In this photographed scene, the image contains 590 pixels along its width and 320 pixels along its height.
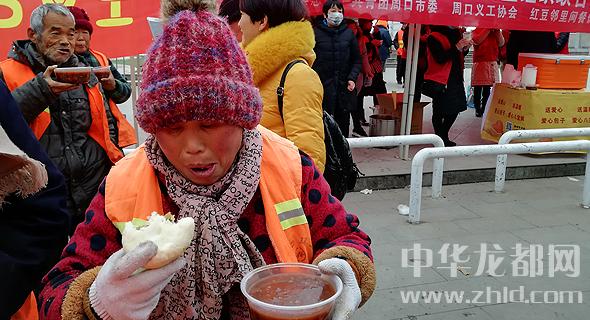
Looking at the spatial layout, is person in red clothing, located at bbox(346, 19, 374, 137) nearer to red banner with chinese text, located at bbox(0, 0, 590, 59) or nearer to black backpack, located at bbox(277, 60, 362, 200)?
red banner with chinese text, located at bbox(0, 0, 590, 59)

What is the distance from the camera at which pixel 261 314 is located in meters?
1.17

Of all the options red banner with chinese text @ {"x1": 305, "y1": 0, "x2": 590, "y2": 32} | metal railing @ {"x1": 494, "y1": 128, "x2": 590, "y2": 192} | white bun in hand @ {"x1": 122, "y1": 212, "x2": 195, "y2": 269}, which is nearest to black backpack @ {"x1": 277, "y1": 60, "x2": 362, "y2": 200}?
white bun in hand @ {"x1": 122, "y1": 212, "x2": 195, "y2": 269}

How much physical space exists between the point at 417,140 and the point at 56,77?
3423mm

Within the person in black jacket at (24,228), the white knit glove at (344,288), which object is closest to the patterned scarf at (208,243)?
the white knit glove at (344,288)

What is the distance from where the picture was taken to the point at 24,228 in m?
1.48

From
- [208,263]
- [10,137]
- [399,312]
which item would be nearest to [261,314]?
[208,263]

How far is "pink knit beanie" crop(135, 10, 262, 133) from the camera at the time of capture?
131 cm

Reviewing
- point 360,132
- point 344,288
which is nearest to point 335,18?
point 360,132

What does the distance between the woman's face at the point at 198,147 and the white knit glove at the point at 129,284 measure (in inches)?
10.5

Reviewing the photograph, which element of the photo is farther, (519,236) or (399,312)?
(519,236)

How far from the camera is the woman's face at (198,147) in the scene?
1.33 meters

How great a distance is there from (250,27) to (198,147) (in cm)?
170

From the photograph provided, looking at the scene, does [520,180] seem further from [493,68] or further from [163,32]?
[163,32]

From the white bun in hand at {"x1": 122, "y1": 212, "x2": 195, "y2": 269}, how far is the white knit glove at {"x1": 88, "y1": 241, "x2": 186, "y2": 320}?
0.02m
